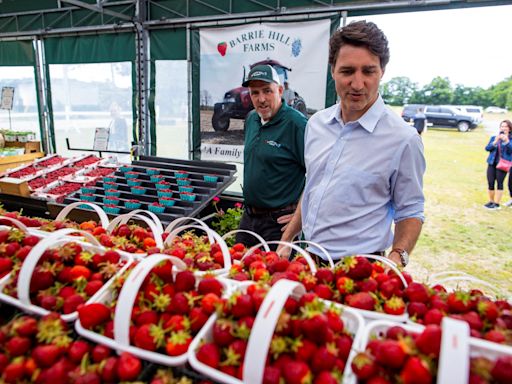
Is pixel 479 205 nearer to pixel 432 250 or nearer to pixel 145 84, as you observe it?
pixel 432 250

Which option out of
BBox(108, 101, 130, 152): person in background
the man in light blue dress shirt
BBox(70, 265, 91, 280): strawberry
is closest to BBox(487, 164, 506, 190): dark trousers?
the man in light blue dress shirt

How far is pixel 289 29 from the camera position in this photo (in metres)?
4.26

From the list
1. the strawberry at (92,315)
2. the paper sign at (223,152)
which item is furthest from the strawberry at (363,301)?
the paper sign at (223,152)

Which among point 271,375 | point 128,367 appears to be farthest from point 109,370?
point 271,375

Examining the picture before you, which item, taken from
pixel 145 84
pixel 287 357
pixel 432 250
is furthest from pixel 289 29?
pixel 287 357

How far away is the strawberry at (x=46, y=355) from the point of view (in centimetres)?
93

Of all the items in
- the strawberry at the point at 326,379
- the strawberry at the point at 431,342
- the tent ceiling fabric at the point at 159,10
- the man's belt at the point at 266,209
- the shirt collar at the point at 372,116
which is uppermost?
the tent ceiling fabric at the point at 159,10

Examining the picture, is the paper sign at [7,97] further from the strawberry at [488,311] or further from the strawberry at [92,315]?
the strawberry at [488,311]

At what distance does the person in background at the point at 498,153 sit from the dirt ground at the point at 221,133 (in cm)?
477

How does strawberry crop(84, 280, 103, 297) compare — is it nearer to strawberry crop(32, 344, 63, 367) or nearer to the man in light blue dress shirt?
strawberry crop(32, 344, 63, 367)

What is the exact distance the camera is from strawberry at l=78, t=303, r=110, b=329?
3.33 feet

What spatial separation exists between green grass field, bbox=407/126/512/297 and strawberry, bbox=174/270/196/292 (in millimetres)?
2742

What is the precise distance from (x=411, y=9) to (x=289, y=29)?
1305 mm

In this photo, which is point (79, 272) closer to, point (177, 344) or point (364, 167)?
point (177, 344)
